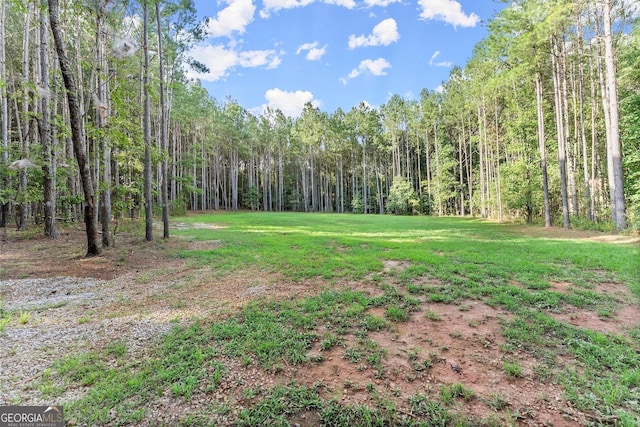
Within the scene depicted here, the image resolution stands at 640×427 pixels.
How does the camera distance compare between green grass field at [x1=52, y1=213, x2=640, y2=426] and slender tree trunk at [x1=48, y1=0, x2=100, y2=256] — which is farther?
slender tree trunk at [x1=48, y1=0, x2=100, y2=256]

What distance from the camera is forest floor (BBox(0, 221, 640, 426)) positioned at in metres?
2.13

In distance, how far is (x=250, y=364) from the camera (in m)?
2.65

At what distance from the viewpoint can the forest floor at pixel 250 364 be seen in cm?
213

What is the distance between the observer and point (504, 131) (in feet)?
75.0

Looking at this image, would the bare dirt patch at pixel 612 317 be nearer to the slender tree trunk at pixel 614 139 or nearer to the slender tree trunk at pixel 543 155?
the slender tree trunk at pixel 614 139

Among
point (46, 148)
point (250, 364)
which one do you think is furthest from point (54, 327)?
point (46, 148)

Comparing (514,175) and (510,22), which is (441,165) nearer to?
(514,175)

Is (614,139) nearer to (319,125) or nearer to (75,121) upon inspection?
(75,121)

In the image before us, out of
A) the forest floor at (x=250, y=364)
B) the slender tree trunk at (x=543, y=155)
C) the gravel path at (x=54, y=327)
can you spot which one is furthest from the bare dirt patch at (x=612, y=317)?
the slender tree trunk at (x=543, y=155)

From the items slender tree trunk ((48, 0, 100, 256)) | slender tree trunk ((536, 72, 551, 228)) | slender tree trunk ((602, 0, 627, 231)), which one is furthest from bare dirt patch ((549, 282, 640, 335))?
slender tree trunk ((536, 72, 551, 228))

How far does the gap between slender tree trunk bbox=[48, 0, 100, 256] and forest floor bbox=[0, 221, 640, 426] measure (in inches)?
49.5

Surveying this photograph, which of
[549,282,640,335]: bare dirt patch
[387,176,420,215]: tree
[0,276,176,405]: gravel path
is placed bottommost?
[549,282,640,335]: bare dirt patch

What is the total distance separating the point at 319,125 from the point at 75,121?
107 ft

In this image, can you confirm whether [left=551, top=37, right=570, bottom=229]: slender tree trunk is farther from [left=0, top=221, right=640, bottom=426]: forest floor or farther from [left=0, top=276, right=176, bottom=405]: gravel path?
[left=0, top=276, right=176, bottom=405]: gravel path
